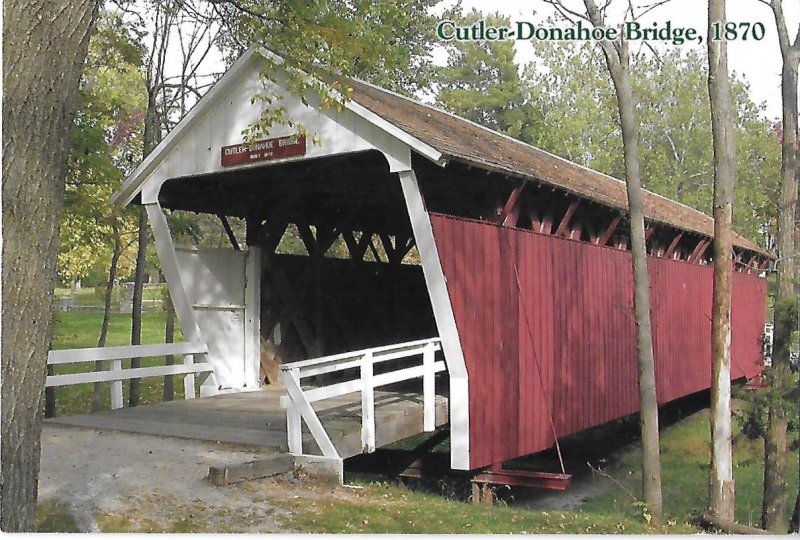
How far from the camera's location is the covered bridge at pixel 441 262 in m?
8.16

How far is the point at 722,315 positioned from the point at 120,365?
6.29 meters

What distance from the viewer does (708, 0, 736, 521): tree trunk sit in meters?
7.69

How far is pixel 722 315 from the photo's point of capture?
25.6ft

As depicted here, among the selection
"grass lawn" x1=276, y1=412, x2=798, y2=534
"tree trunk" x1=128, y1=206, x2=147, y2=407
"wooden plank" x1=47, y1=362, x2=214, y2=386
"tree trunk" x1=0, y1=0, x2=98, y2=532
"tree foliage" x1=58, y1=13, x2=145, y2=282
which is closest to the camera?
"tree trunk" x1=0, y1=0, x2=98, y2=532

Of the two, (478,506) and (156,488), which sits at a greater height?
(156,488)

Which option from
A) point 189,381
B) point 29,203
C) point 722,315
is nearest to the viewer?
point 29,203

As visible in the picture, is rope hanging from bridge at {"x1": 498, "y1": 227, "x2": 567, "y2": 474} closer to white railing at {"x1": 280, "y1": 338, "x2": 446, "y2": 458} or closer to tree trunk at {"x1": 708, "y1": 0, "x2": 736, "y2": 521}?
white railing at {"x1": 280, "y1": 338, "x2": 446, "y2": 458}

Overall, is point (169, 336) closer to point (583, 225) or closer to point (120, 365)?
point (120, 365)

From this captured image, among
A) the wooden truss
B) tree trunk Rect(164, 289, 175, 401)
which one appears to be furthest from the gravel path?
tree trunk Rect(164, 289, 175, 401)

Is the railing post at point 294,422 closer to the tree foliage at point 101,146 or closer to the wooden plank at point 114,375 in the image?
the wooden plank at point 114,375

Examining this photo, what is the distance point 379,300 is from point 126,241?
4.13 meters

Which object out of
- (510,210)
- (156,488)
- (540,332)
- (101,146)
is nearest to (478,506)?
(540,332)

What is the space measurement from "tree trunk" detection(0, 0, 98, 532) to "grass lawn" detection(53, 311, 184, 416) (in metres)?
3.42

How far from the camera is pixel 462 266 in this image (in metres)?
8.09
